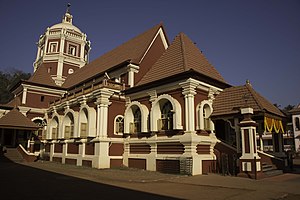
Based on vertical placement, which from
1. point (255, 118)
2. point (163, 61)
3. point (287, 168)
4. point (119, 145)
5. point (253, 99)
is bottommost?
point (287, 168)

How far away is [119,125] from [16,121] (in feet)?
39.2

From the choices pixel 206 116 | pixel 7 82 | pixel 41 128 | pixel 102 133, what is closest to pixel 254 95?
pixel 206 116

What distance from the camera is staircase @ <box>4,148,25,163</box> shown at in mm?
22817

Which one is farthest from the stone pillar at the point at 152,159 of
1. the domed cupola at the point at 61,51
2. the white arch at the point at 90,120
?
the domed cupola at the point at 61,51

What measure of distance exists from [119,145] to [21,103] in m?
15.3

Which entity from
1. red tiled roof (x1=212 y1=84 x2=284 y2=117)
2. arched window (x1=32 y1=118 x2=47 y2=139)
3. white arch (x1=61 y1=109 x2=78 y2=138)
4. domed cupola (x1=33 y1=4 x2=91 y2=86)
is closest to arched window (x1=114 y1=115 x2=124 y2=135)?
white arch (x1=61 y1=109 x2=78 y2=138)

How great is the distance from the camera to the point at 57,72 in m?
33.7

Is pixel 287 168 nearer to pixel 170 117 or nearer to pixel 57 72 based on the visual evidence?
pixel 170 117

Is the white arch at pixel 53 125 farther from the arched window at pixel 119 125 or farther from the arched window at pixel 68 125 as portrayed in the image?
the arched window at pixel 119 125

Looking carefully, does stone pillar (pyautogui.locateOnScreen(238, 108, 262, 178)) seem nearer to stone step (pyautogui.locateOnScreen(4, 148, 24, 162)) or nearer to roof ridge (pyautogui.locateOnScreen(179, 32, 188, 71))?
roof ridge (pyautogui.locateOnScreen(179, 32, 188, 71))

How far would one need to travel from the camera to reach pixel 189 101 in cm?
1405

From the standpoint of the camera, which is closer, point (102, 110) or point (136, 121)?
point (102, 110)

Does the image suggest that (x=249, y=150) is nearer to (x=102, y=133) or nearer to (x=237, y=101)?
(x=237, y=101)

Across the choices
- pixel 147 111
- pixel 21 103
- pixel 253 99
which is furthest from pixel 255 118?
pixel 21 103
